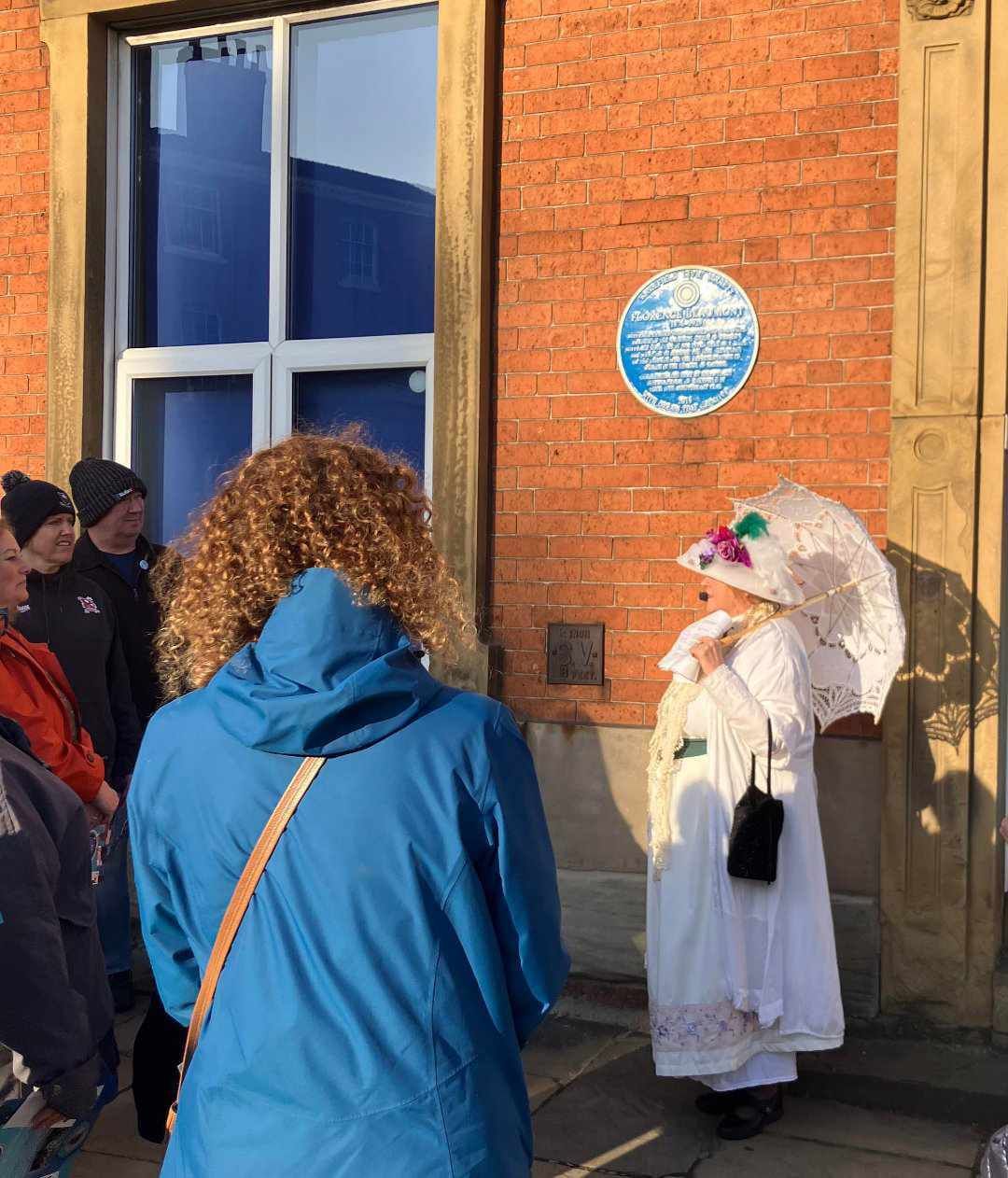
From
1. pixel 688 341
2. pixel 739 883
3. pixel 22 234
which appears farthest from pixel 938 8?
pixel 22 234

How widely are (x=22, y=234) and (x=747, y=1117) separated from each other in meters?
5.00

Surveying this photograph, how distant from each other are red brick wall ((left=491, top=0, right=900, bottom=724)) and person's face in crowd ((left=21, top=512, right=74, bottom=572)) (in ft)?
5.51

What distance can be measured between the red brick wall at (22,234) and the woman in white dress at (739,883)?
3.59 metres

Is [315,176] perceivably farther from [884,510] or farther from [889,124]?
[884,510]

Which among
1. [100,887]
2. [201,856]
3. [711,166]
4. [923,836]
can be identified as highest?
[711,166]

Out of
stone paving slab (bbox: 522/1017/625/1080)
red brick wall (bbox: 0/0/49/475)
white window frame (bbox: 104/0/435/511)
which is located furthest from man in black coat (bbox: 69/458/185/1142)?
stone paving slab (bbox: 522/1017/625/1080)

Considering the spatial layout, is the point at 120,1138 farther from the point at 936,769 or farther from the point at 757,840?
the point at 936,769

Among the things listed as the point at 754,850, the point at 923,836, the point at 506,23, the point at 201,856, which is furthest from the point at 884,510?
the point at 201,856

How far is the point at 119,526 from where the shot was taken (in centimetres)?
538

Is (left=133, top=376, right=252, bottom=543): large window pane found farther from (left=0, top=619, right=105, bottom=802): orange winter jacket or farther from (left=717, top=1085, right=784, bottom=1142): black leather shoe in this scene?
(left=717, top=1085, right=784, bottom=1142): black leather shoe

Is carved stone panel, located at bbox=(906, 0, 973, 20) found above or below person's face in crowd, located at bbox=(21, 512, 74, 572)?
above

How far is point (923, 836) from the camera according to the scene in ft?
15.8

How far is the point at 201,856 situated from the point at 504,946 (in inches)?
18.0

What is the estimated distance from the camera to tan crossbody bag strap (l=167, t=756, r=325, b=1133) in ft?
6.05
